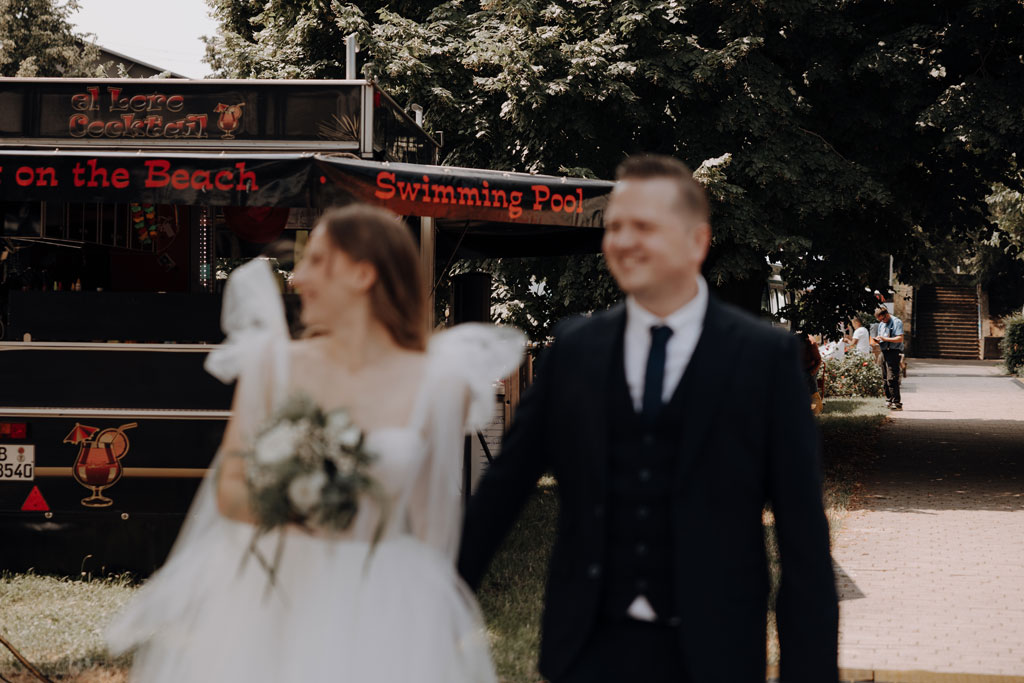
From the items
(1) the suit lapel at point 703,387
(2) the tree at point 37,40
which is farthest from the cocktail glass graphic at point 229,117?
(2) the tree at point 37,40

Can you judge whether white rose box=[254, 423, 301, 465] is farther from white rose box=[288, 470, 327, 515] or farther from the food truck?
the food truck

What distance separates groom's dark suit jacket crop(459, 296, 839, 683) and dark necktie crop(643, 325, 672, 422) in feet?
0.20

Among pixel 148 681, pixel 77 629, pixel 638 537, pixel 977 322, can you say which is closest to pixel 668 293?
pixel 638 537

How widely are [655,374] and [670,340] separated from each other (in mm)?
107

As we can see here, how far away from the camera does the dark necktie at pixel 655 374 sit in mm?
2881

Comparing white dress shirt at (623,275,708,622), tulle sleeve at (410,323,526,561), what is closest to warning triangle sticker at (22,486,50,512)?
tulle sleeve at (410,323,526,561)

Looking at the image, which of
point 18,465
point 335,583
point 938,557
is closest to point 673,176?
point 335,583

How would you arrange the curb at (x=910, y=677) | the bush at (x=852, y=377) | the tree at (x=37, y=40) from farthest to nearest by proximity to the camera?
the tree at (x=37, y=40) → the bush at (x=852, y=377) → the curb at (x=910, y=677)

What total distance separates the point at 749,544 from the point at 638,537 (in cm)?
27

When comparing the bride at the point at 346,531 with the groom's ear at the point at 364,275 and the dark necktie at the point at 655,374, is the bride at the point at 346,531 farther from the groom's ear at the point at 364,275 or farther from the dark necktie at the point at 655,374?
the dark necktie at the point at 655,374

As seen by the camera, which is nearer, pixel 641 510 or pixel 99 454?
pixel 641 510

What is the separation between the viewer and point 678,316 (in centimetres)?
300

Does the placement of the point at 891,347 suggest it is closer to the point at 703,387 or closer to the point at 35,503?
the point at 35,503

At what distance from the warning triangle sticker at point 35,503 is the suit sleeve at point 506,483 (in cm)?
662
